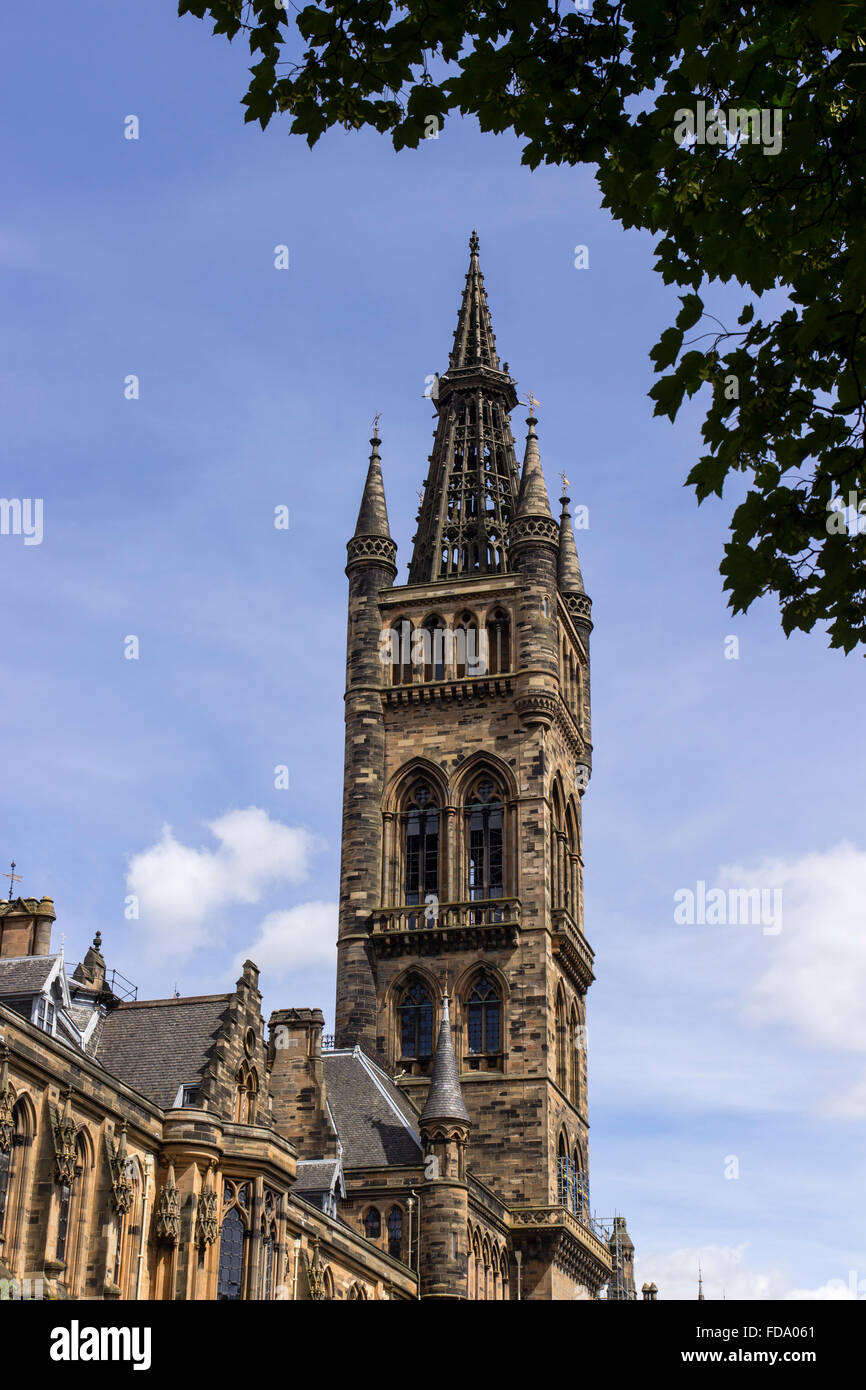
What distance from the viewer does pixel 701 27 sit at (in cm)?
1122

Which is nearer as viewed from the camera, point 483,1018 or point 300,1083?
point 300,1083

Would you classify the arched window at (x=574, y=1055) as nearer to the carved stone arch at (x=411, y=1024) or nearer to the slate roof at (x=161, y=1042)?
the carved stone arch at (x=411, y=1024)

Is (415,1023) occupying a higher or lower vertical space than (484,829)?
lower

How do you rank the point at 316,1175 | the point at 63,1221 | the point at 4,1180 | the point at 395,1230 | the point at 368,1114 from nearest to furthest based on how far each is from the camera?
the point at 4,1180, the point at 63,1221, the point at 316,1175, the point at 395,1230, the point at 368,1114

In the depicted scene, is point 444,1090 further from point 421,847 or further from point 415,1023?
point 421,847

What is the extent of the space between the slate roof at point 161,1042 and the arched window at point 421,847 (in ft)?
89.1

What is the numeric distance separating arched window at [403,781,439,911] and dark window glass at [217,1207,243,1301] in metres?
30.5

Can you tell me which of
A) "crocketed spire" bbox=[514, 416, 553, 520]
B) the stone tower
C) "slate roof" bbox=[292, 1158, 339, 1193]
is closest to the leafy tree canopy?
"slate roof" bbox=[292, 1158, 339, 1193]

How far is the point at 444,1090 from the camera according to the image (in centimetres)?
5872

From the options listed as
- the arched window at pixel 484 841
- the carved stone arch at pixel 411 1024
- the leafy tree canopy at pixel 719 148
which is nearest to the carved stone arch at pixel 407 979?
the carved stone arch at pixel 411 1024

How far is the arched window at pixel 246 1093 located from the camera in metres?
42.2

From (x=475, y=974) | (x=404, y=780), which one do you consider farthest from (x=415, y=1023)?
(x=404, y=780)

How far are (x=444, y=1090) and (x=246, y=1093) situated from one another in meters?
17.1

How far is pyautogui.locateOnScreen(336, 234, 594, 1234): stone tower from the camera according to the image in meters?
67.2
